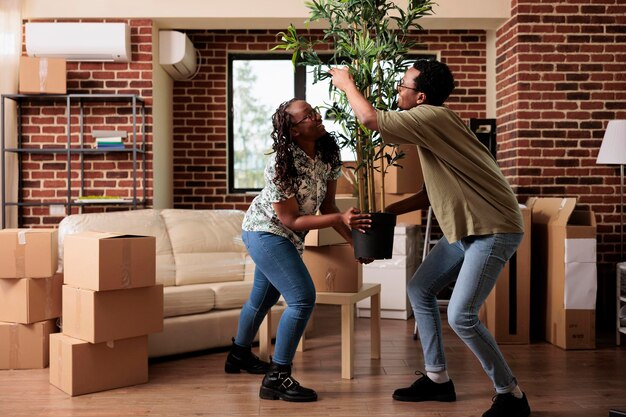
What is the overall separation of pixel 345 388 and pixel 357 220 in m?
0.95

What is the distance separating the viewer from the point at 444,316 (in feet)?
17.9

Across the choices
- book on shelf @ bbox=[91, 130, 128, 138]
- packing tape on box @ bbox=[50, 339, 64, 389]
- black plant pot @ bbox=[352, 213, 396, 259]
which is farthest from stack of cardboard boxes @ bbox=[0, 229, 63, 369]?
black plant pot @ bbox=[352, 213, 396, 259]

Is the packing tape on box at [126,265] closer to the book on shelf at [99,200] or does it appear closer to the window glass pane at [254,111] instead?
the book on shelf at [99,200]

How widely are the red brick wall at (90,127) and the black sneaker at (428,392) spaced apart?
295cm

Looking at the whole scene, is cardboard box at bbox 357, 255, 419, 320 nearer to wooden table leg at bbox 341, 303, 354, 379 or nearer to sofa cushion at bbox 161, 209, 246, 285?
sofa cushion at bbox 161, 209, 246, 285

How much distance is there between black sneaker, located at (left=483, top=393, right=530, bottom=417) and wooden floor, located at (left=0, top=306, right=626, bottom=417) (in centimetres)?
14

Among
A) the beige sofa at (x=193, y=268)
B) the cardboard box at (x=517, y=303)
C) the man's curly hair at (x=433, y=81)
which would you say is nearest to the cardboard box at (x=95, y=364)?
the beige sofa at (x=193, y=268)

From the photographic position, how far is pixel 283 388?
122 inches

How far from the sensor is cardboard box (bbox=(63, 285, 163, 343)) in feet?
10.4

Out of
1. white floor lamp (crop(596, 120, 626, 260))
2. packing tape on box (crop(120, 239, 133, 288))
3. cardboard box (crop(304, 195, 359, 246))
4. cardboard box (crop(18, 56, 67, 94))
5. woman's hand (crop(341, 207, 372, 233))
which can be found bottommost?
packing tape on box (crop(120, 239, 133, 288))

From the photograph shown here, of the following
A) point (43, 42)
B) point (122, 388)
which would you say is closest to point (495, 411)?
point (122, 388)

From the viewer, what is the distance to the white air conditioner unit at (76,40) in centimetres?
503

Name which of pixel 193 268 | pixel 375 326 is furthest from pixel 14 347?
pixel 375 326

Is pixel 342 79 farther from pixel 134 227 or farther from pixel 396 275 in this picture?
pixel 396 275
